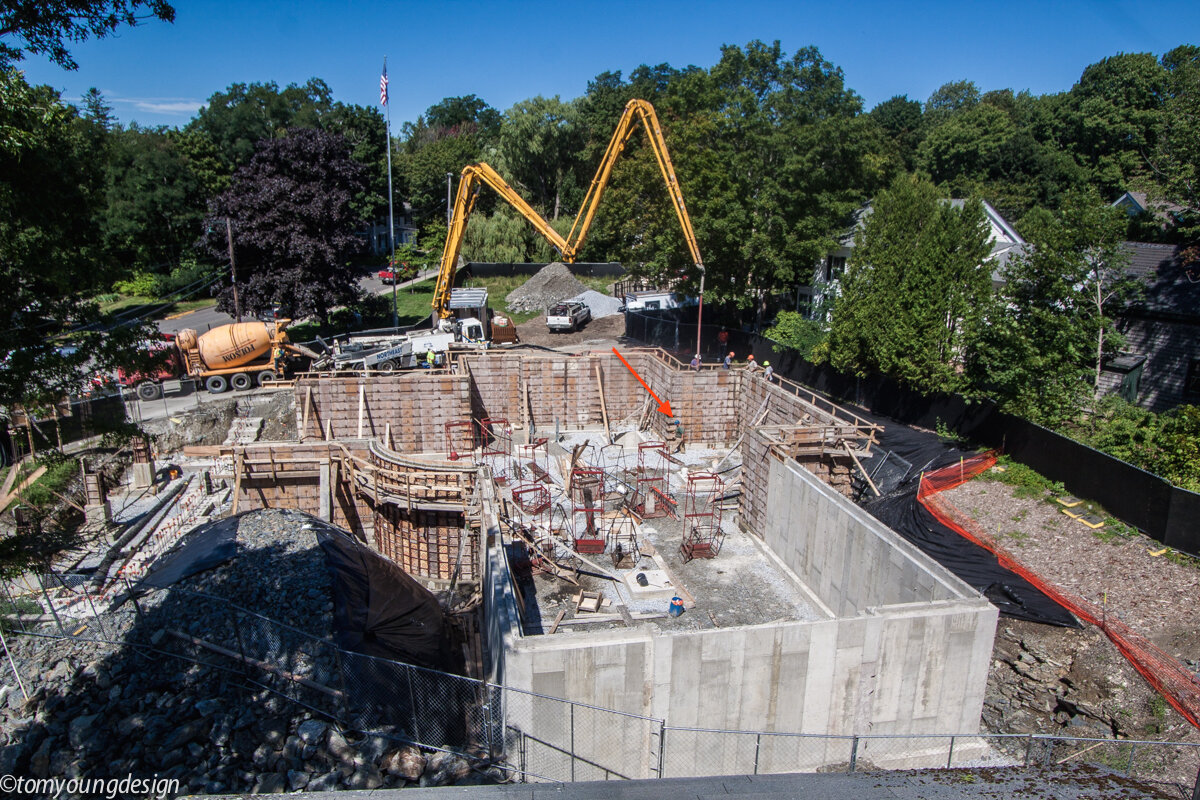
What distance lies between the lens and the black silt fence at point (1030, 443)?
50.3 ft

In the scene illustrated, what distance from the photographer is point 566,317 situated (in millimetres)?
39938

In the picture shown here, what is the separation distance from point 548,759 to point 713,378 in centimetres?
1632

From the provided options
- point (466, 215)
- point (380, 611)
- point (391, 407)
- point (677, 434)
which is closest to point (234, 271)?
point (466, 215)

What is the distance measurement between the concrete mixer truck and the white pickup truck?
574 inches

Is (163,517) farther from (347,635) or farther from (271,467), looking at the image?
(347,635)

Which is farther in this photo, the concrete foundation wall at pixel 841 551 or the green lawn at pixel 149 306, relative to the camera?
the green lawn at pixel 149 306

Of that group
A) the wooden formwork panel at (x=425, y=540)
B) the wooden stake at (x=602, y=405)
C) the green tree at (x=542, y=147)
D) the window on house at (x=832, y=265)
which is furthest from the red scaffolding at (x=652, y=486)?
the green tree at (x=542, y=147)

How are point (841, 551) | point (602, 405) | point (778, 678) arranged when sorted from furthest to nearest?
point (602, 405)
point (841, 551)
point (778, 678)

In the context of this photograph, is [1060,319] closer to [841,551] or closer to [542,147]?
[841,551]

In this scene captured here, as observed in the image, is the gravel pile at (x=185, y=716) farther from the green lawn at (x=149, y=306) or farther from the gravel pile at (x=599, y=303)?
the green lawn at (x=149, y=306)

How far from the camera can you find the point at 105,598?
14.2 m

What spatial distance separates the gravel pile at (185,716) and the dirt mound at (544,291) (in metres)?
34.7

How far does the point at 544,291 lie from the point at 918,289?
1055 inches

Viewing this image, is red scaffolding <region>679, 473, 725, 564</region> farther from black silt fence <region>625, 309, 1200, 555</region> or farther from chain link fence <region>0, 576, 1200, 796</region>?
black silt fence <region>625, 309, 1200, 555</region>
